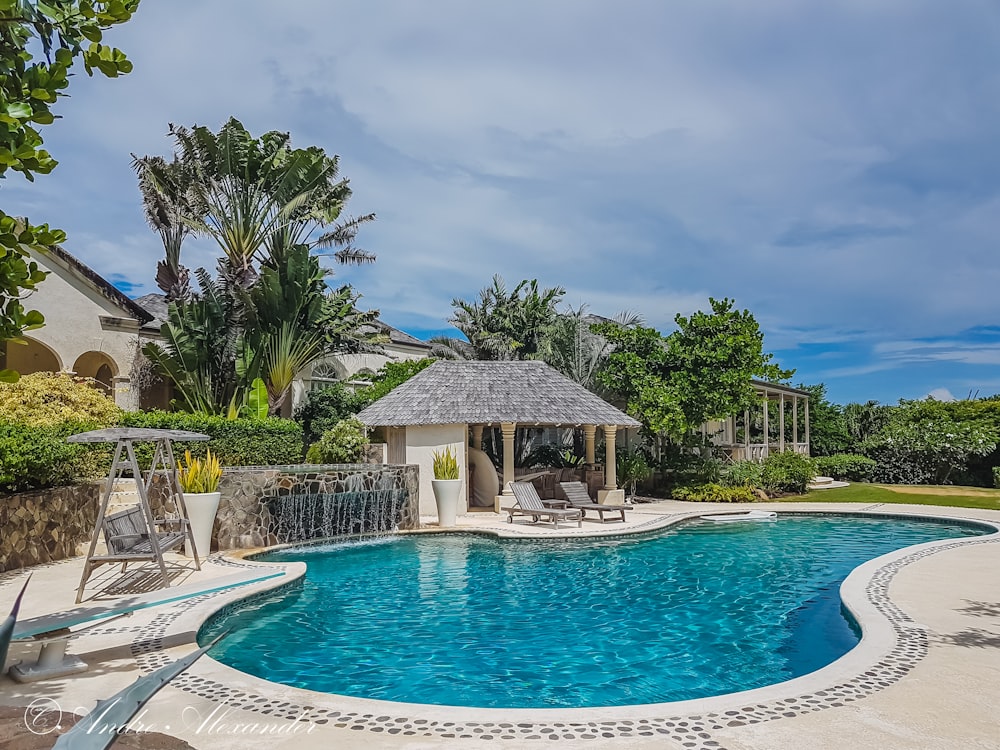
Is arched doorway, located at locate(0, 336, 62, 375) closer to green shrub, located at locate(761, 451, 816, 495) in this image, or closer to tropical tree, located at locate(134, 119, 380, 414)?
tropical tree, located at locate(134, 119, 380, 414)

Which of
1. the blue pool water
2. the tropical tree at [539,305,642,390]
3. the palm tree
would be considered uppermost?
the palm tree

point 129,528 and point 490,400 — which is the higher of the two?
point 490,400

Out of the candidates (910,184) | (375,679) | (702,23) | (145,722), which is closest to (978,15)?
(702,23)

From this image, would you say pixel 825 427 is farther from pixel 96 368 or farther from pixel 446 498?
pixel 96 368

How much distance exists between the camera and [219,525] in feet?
46.3

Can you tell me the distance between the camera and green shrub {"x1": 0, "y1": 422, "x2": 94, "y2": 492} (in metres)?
11.0

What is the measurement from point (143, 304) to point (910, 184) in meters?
30.6

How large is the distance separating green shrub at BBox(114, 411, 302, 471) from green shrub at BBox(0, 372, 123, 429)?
0.65 m

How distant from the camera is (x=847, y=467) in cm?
3088

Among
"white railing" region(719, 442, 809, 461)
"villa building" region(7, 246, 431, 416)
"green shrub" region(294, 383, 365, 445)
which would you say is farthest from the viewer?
"white railing" region(719, 442, 809, 461)

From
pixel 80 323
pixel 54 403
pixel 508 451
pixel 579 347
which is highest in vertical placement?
pixel 579 347

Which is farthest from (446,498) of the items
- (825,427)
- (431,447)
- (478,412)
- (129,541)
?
(825,427)

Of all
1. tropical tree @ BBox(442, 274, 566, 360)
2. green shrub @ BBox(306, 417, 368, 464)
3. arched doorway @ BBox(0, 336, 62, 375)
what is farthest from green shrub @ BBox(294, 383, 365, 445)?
arched doorway @ BBox(0, 336, 62, 375)

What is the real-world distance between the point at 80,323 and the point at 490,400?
1293 cm
